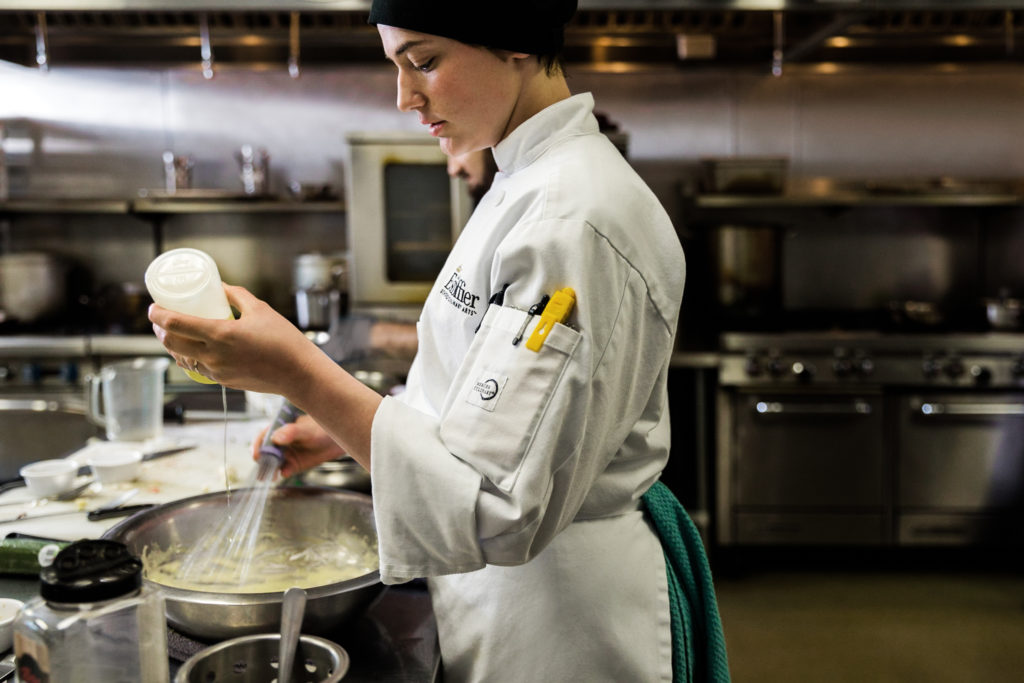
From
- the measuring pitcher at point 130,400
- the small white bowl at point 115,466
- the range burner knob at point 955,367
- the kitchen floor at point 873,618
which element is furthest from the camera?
the range burner knob at point 955,367

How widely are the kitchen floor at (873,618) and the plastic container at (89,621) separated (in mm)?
2409

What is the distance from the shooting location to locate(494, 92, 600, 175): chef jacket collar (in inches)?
43.8

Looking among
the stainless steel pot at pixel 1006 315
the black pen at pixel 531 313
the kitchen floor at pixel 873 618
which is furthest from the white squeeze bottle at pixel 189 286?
the stainless steel pot at pixel 1006 315

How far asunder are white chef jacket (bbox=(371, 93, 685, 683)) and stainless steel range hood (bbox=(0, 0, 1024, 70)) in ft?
9.05

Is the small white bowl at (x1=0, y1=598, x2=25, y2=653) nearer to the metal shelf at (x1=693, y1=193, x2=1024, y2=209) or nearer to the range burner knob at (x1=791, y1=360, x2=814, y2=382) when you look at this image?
the range burner knob at (x1=791, y1=360, x2=814, y2=382)

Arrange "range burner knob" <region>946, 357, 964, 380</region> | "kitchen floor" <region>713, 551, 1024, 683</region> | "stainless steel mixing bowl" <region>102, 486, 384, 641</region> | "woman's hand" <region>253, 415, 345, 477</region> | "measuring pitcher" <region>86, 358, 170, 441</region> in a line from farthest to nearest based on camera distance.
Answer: "range burner knob" <region>946, 357, 964, 380</region> < "kitchen floor" <region>713, 551, 1024, 683</region> < "measuring pitcher" <region>86, 358, 170, 441</region> < "woman's hand" <region>253, 415, 345, 477</region> < "stainless steel mixing bowl" <region>102, 486, 384, 641</region>

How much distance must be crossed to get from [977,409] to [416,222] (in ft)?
8.49

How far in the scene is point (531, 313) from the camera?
0.93 metres

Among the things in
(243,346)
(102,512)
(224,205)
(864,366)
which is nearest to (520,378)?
(243,346)

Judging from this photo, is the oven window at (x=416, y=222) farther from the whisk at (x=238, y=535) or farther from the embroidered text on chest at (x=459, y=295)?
the embroidered text on chest at (x=459, y=295)

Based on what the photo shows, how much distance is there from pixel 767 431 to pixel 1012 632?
112 cm

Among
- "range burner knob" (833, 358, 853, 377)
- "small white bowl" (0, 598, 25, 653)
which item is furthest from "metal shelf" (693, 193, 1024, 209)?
"small white bowl" (0, 598, 25, 653)

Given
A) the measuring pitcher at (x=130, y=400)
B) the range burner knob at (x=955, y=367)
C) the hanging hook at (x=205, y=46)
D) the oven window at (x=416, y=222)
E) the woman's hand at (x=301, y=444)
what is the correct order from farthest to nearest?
the oven window at (x=416, y=222)
the hanging hook at (x=205, y=46)
the range burner knob at (x=955, y=367)
the measuring pitcher at (x=130, y=400)
the woman's hand at (x=301, y=444)

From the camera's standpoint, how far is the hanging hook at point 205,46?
3967mm
